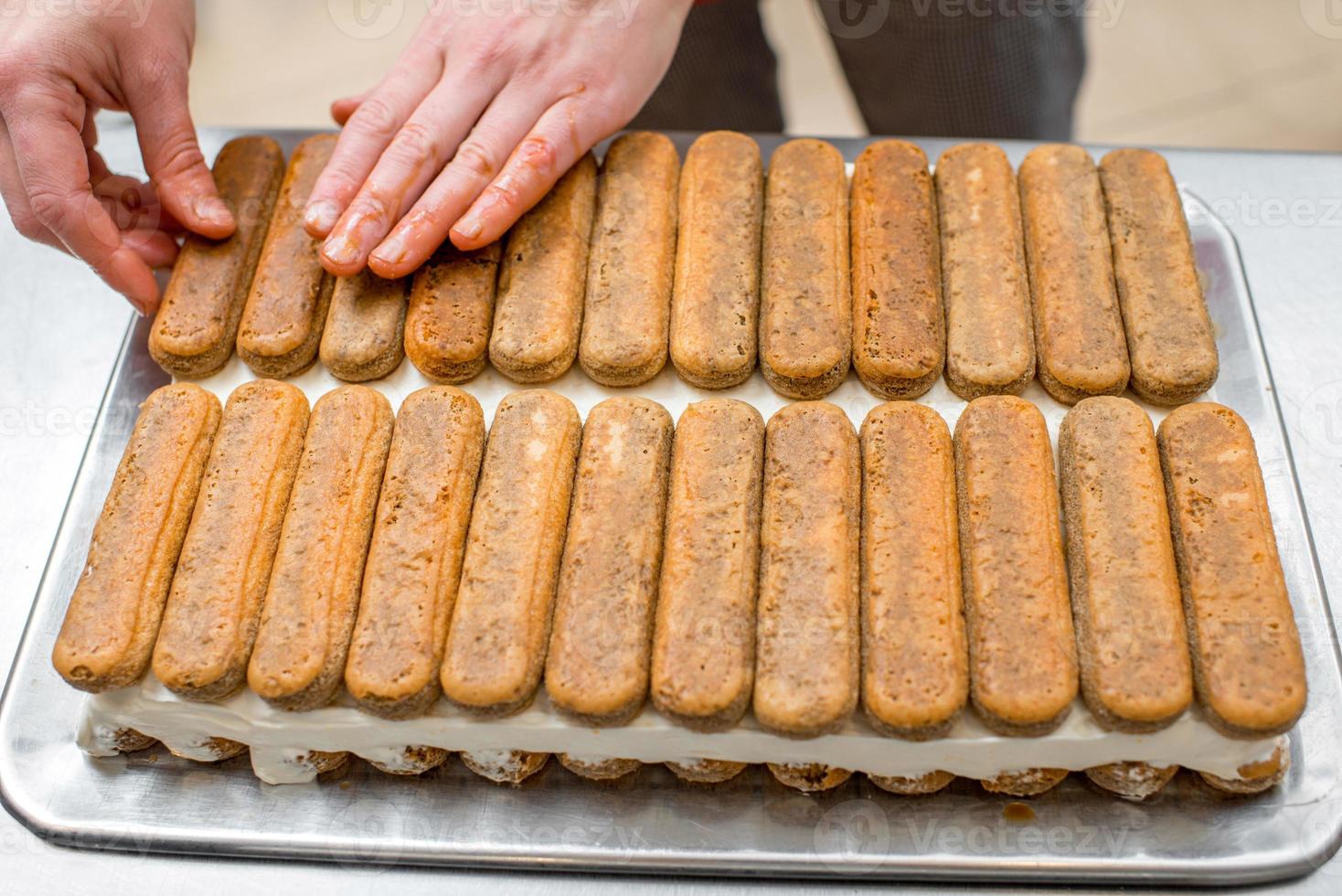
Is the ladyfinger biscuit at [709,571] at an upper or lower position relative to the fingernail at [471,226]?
lower

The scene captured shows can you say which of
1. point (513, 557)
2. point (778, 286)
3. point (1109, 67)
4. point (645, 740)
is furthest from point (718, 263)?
point (1109, 67)

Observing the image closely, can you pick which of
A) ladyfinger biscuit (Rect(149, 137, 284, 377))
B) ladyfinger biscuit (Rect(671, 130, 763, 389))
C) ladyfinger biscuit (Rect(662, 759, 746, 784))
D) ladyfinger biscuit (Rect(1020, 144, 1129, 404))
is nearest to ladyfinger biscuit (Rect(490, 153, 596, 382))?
ladyfinger biscuit (Rect(671, 130, 763, 389))

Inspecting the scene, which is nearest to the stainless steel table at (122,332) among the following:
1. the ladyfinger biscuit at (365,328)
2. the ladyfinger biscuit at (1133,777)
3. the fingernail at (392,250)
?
the ladyfinger biscuit at (1133,777)

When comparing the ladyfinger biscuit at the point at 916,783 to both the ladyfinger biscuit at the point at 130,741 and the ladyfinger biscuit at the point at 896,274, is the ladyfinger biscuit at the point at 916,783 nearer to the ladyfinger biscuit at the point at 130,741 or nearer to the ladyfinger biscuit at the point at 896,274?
the ladyfinger biscuit at the point at 896,274

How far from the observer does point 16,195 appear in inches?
95.2

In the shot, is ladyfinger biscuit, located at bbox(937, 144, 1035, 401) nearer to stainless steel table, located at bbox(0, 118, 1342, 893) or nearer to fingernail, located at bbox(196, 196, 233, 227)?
stainless steel table, located at bbox(0, 118, 1342, 893)

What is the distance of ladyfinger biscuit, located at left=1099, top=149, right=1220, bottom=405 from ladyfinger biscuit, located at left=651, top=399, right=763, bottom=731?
830 millimetres

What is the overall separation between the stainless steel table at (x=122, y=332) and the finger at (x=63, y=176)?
510 mm

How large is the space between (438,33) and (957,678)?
6.16 feet

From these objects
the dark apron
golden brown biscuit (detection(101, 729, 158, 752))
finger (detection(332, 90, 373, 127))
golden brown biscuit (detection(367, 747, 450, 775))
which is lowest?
golden brown biscuit (detection(101, 729, 158, 752))

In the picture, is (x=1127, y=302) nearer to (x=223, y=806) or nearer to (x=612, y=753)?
(x=612, y=753)

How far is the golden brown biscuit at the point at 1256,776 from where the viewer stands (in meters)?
2.04

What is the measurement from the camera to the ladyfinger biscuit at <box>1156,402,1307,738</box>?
6.29ft

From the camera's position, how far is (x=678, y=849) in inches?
83.3
